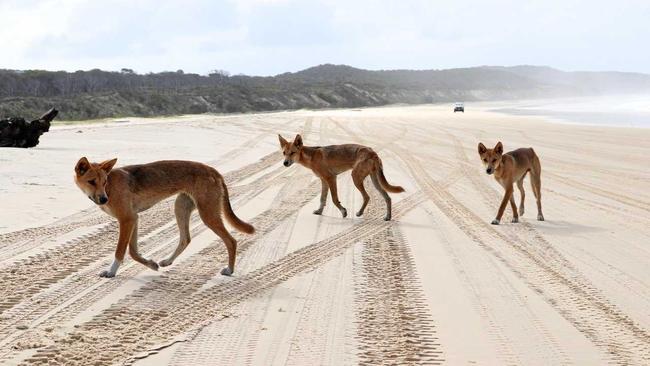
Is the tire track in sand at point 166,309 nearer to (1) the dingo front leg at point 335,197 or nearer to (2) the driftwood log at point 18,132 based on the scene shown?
(1) the dingo front leg at point 335,197

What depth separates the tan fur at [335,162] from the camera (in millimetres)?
12039

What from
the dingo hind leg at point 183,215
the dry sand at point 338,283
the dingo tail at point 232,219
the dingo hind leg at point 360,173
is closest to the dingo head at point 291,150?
the dry sand at point 338,283

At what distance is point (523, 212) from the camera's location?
39.7 ft

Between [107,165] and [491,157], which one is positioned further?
[491,157]

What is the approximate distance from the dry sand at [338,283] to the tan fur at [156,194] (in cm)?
34

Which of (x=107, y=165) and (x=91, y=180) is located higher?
(x=107, y=165)

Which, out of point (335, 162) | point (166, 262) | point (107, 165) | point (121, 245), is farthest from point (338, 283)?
point (335, 162)

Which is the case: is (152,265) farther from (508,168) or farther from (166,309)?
(508,168)

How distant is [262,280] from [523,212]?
604 cm

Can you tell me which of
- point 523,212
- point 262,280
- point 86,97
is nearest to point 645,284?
point 262,280

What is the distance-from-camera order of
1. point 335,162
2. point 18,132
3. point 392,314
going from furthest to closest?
point 18,132
point 335,162
point 392,314

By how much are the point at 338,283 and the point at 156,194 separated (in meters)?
2.06

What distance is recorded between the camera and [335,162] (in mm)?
12383

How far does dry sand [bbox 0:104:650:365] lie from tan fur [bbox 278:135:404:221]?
54 cm
